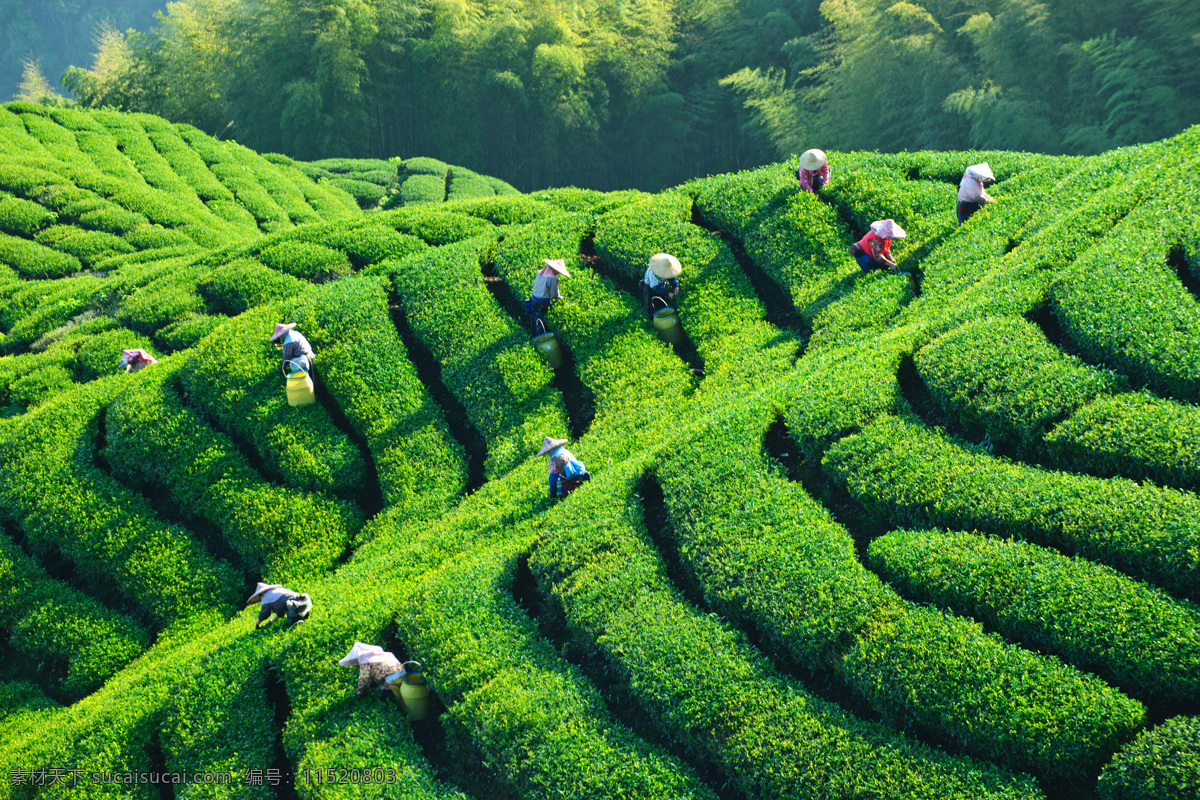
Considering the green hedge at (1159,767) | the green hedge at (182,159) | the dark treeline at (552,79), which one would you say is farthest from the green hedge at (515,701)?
the dark treeline at (552,79)

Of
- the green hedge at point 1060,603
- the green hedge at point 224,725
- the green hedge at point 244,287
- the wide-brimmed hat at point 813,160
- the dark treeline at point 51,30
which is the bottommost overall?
the green hedge at point 224,725

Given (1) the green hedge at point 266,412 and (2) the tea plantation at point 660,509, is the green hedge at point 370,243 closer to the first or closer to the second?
(2) the tea plantation at point 660,509

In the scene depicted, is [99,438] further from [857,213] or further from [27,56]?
[27,56]

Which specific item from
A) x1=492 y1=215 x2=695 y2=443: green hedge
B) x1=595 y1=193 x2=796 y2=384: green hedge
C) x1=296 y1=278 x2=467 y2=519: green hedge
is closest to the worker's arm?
x1=595 y1=193 x2=796 y2=384: green hedge

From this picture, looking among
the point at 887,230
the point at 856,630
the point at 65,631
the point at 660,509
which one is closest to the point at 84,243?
the point at 65,631

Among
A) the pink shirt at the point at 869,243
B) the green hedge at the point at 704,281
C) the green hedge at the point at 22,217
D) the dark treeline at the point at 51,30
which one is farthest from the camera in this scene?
the dark treeline at the point at 51,30

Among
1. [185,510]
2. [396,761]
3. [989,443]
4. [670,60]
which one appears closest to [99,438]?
[185,510]
